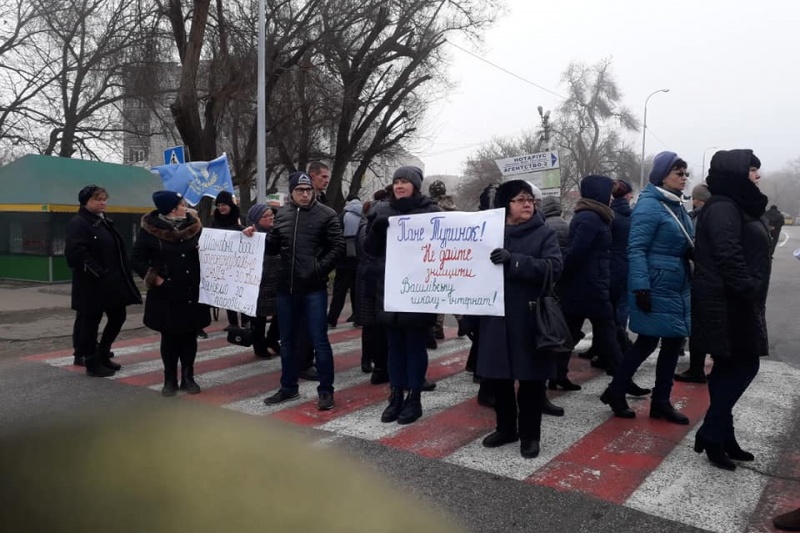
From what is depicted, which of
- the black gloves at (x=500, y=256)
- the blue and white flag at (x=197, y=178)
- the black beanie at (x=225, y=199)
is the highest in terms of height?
the blue and white flag at (x=197, y=178)

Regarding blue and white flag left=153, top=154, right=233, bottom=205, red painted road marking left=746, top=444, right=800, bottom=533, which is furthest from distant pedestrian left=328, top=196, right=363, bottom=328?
red painted road marking left=746, top=444, right=800, bottom=533

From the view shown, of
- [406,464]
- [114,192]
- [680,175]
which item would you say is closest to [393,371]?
[406,464]

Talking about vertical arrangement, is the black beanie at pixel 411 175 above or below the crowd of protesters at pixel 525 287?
above

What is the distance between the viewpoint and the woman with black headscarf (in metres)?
3.98

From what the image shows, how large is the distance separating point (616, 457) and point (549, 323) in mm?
1110

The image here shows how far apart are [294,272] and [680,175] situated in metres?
3.23

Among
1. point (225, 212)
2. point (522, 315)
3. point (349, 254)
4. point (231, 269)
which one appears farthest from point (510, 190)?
point (225, 212)

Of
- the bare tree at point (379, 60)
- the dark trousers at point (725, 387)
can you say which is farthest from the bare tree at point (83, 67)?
the dark trousers at point (725, 387)

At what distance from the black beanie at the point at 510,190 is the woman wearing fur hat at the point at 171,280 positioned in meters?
3.14

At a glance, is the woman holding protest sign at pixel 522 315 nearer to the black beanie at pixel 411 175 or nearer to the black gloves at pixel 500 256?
the black gloves at pixel 500 256

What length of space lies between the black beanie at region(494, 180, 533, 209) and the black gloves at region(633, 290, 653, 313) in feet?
4.11

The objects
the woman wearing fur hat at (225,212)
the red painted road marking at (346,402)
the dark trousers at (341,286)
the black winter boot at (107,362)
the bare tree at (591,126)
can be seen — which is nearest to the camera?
the red painted road marking at (346,402)

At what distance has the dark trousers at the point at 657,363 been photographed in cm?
495

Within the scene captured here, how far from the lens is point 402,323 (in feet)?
16.2
